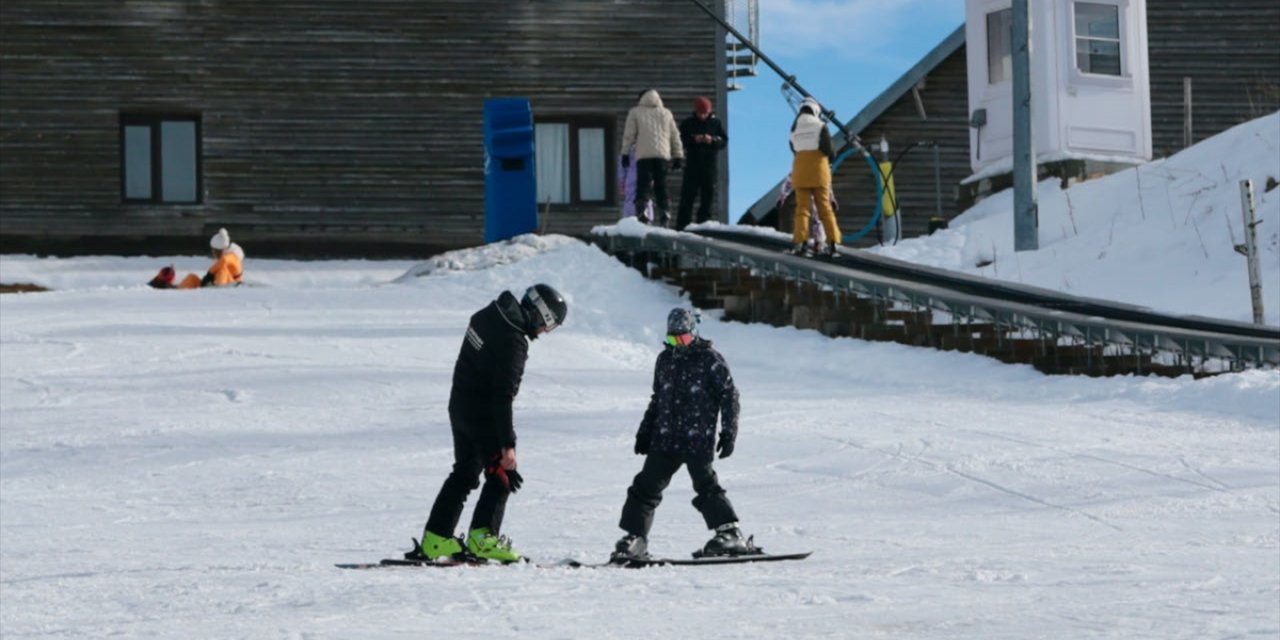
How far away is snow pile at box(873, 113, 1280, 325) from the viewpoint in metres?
21.3

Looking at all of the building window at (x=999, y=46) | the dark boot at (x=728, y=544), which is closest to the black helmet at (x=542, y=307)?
the dark boot at (x=728, y=544)

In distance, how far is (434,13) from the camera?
30.7 meters

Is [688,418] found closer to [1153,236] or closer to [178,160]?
[1153,236]

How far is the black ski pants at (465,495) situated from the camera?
10180mm

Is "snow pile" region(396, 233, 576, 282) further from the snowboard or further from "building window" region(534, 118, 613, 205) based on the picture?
the snowboard

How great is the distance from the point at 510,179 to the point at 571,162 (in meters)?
7.46

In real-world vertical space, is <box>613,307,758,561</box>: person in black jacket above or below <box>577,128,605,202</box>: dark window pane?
below

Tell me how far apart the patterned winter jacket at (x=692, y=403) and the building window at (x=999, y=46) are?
1779 cm

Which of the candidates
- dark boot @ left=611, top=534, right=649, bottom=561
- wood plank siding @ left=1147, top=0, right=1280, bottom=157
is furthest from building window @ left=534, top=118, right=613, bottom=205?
dark boot @ left=611, top=534, right=649, bottom=561

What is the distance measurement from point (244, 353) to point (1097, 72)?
13332mm

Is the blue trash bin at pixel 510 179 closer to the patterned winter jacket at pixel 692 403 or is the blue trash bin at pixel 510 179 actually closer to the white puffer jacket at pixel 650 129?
the white puffer jacket at pixel 650 129

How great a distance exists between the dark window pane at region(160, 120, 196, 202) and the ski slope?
9492 millimetres

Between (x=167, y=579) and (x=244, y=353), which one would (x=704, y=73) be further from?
(x=167, y=579)

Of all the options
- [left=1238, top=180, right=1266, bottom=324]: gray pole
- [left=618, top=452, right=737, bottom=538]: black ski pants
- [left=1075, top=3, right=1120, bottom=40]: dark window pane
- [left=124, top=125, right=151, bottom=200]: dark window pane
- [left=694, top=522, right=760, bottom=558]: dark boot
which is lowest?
[left=694, top=522, right=760, bottom=558]: dark boot
